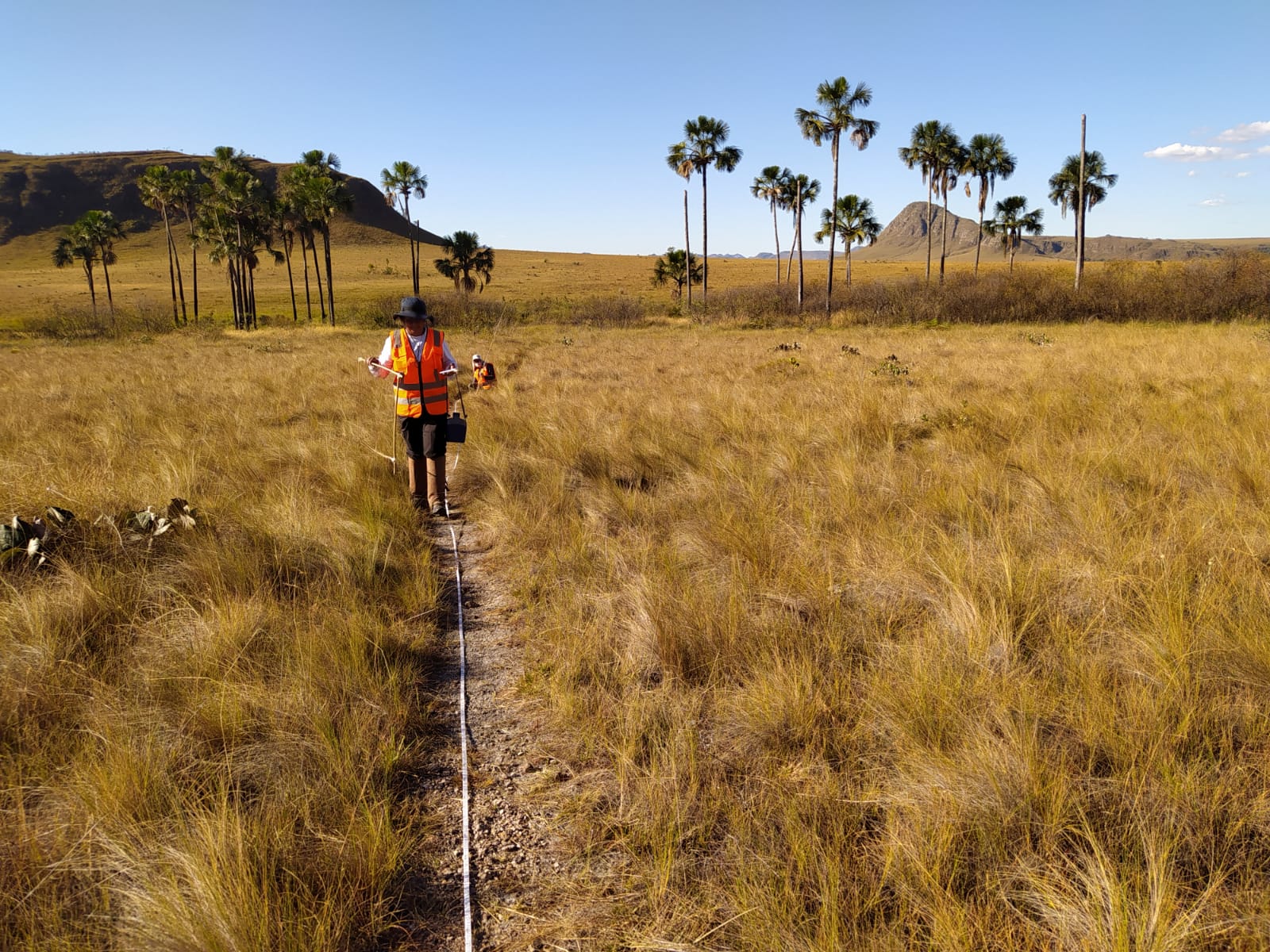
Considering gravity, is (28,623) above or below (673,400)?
below

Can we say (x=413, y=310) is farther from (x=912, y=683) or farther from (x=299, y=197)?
(x=299, y=197)

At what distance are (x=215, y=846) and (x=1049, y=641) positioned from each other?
133 inches

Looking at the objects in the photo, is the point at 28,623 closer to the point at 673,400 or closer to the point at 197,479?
the point at 197,479

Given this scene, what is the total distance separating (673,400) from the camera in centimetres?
1071

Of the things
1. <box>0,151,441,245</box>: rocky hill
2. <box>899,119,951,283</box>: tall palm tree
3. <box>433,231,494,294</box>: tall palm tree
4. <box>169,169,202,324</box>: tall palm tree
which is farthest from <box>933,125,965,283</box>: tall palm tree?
<box>0,151,441,245</box>: rocky hill

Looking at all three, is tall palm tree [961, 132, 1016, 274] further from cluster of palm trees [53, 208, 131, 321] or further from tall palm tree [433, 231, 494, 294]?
cluster of palm trees [53, 208, 131, 321]

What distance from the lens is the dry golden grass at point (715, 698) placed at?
73.9 inches

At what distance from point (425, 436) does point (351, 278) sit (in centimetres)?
9998

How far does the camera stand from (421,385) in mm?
6094

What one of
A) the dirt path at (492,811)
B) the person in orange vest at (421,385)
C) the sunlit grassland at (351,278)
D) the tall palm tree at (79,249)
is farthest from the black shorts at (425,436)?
the tall palm tree at (79,249)

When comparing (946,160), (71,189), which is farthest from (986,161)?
(71,189)

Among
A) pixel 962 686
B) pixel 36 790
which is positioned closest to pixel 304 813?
pixel 36 790

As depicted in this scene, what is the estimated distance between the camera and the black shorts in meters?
6.08

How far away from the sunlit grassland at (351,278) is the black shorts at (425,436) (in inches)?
1434
